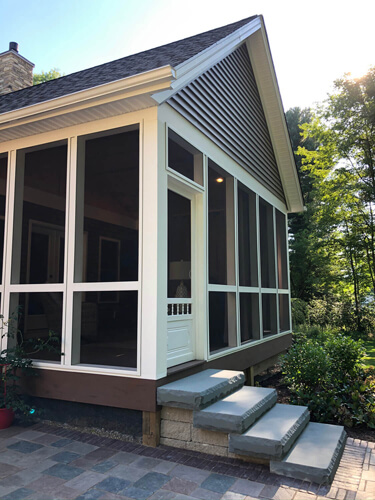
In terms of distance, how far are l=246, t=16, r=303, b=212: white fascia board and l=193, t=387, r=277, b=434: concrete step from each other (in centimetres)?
532

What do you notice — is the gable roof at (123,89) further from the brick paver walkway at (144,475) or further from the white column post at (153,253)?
the brick paver walkway at (144,475)

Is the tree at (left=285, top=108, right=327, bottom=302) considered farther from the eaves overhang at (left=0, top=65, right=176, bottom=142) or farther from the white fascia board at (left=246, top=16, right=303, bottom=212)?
the eaves overhang at (left=0, top=65, right=176, bottom=142)

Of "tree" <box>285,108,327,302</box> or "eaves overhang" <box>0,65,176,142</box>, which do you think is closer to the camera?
"eaves overhang" <box>0,65,176,142</box>

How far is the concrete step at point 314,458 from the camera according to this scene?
8.03ft

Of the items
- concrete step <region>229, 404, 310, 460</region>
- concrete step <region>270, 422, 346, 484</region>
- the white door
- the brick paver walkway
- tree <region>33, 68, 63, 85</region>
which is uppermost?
tree <region>33, 68, 63, 85</region>

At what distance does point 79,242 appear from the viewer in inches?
146

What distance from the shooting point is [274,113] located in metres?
7.14

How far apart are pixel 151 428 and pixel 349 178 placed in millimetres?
11206

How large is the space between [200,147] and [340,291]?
43.2 feet

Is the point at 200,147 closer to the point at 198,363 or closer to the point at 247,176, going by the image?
the point at 247,176

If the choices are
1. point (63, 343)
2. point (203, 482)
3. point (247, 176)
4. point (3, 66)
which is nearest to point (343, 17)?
point (247, 176)

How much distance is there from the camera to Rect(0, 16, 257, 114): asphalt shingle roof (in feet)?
11.9

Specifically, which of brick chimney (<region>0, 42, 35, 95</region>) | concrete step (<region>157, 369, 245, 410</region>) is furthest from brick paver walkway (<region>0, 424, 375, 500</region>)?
brick chimney (<region>0, 42, 35, 95</region>)

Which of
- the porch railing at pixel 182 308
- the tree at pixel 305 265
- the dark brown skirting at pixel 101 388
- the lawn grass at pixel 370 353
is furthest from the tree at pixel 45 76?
the dark brown skirting at pixel 101 388
